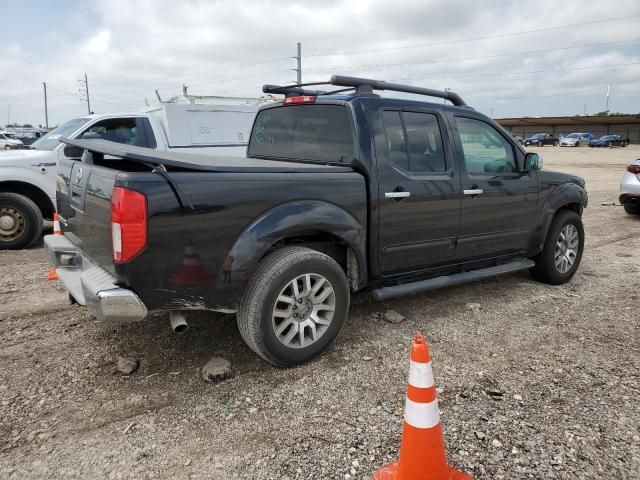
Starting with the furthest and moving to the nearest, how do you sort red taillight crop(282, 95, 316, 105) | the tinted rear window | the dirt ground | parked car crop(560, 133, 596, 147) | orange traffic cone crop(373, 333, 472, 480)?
1. parked car crop(560, 133, 596, 147)
2. red taillight crop(282, 95, 316, 105)
3. the tinted rear window
4. the dirt ground
5. orange traffic cone crop(373, 333, 472, 480)

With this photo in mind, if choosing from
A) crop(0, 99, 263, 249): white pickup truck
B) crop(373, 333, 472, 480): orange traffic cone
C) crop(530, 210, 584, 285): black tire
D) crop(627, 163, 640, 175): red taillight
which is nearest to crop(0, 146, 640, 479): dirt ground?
crop(373, 333, 472, 480): orange traffic cone

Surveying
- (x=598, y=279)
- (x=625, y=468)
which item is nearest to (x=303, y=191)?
(x=625, y=468)

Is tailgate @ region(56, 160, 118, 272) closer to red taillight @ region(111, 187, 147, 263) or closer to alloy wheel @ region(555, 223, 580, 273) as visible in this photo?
red taillight @ region(111, 187, 147, 263)

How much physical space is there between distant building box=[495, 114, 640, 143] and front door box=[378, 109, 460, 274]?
212 feet

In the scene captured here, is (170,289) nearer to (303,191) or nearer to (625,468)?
(303,191)

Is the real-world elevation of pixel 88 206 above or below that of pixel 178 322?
above

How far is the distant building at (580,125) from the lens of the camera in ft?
200

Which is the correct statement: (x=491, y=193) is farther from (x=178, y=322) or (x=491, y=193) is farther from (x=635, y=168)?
(x=635, y=168)

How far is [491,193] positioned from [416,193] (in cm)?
95

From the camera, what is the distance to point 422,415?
218cm

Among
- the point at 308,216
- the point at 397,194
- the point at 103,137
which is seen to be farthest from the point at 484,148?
the point at 103,137

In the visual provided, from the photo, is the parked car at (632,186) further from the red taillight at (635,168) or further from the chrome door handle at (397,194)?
the chrome door handle at (397,194)

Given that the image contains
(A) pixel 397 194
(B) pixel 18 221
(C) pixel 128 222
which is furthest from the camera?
(B) pixel 18 221

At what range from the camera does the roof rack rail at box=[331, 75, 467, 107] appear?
3826 mm
